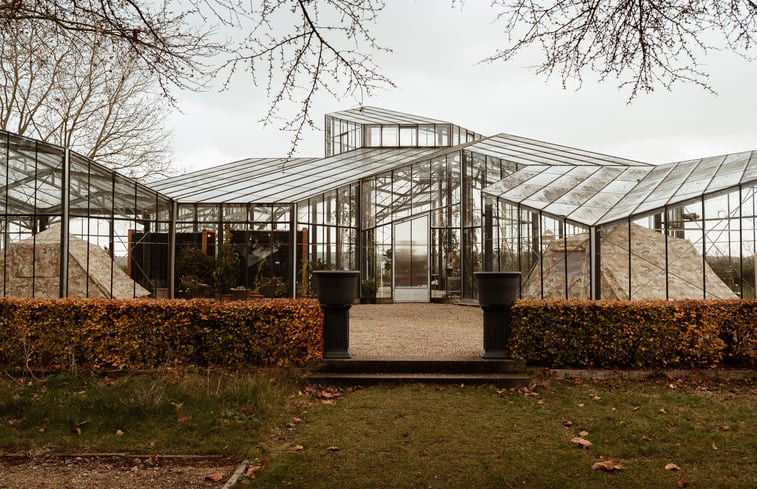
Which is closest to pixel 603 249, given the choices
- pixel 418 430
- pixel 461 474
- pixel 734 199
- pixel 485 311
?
pixel 734 199

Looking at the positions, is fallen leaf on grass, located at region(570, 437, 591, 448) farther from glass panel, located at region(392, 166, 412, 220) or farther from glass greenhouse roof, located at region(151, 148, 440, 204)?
glass panel, located at region(392, 166, 412, 220)

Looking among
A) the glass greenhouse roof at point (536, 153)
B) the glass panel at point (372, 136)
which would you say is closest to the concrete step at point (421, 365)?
the glass greenhouse roof at point (536, 153)

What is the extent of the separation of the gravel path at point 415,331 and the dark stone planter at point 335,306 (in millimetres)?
328

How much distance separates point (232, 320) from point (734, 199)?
10442 mm

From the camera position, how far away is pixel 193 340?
288 inches

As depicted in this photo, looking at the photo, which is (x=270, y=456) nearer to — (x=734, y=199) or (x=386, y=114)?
(x=734, y=199)

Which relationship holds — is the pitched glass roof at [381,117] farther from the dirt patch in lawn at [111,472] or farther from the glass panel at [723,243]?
the dirt patch in lawn at [111,472]

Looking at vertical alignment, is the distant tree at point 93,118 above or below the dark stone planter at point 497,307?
above

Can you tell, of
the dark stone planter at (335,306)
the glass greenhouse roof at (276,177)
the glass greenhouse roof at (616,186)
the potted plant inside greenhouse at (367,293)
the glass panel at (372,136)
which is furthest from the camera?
the glass panel at (372,136)

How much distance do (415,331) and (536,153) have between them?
38.8 feet

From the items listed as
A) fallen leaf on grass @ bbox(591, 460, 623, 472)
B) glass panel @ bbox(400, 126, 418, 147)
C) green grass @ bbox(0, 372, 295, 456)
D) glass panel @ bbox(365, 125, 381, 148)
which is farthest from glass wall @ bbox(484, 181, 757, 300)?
glass panel @ bbox(365, 125, 381, 148)

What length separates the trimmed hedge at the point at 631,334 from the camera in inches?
292

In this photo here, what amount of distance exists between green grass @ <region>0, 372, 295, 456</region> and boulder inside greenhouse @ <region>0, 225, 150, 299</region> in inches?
233

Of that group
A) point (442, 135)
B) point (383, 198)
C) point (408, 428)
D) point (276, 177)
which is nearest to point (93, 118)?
point (276, 177)
